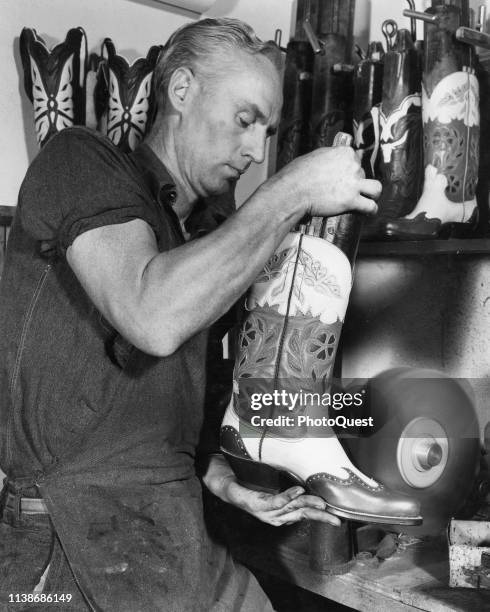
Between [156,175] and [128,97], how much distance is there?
59cm

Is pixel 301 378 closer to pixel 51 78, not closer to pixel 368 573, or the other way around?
pixel 368 573

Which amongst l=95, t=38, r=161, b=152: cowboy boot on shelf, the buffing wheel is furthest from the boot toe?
l=95, t=38, r=161, b=152: cowboy boot on shelf

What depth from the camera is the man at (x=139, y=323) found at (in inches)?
35.4

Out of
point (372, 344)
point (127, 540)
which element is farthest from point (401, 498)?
point (372, 344)

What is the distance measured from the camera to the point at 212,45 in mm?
1135

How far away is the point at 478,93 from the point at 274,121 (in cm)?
48

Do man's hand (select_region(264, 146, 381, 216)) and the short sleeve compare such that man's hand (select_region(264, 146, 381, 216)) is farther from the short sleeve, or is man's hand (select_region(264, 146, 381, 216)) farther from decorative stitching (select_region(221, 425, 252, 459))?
decorative stitching (select_region(221, 425, 252, 459))

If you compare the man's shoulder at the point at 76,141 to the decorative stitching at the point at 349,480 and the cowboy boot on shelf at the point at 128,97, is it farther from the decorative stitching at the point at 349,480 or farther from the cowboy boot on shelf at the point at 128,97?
the cowboy boot on shelf at the point at 128,97

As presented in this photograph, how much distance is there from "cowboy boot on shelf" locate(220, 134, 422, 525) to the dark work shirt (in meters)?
0.13

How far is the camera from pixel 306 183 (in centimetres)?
99

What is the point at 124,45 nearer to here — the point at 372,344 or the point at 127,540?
the point at 372,344

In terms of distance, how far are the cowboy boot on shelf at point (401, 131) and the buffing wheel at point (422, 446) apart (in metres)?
0.32

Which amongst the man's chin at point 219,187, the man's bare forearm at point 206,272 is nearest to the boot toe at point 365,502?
the man's bare forearm at point 206,272

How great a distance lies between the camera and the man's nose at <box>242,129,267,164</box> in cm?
115
